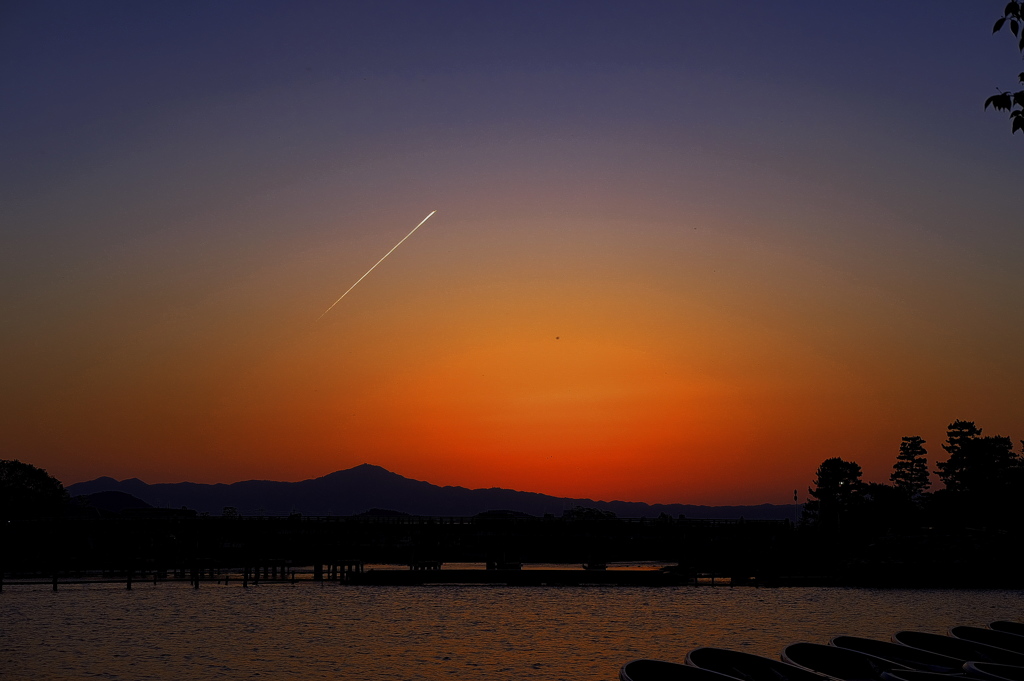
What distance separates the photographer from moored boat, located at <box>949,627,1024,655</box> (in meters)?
28.3

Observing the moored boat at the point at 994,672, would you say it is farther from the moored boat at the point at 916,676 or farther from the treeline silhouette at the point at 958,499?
the treeline silhouette at the point at 958,499

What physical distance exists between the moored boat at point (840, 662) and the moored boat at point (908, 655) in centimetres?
66

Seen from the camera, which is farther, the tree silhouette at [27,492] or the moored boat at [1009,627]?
the tree silhouette at [27,492]

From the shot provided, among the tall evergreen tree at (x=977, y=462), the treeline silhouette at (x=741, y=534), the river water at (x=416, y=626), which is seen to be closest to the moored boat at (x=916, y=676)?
the river water at (x=416, y=626)

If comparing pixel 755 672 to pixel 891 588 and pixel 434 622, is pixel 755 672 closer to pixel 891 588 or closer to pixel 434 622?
pixel 434 622

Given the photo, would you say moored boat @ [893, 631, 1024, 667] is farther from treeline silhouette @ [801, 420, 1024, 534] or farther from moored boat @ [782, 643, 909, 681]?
treeline silhouette @ [801, 420, 1024, 534]

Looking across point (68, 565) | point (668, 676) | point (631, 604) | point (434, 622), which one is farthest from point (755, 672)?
point (68, 565)

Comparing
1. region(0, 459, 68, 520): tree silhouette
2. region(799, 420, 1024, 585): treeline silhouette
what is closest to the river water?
region(799, 420, 1024, 585): treeline silhouette

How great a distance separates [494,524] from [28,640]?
70.2 metres

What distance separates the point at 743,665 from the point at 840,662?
2.80 metres

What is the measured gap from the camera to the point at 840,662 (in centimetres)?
2519

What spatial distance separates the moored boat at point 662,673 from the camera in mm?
21953

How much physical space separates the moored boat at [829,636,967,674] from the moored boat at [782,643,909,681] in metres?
0.66

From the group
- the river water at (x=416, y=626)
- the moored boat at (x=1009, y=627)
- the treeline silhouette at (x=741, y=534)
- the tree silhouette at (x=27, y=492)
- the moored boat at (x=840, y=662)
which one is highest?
the tree silhouette at (x=27, y=492)
